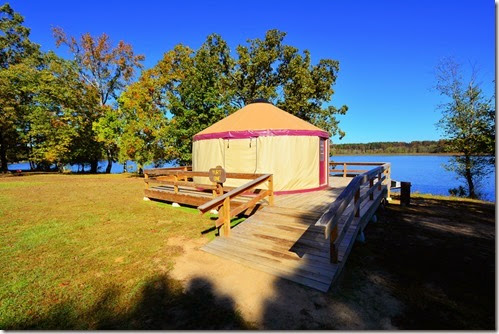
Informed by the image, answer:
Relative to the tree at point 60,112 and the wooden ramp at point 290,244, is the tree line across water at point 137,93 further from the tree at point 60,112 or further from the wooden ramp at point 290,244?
the wooden ramp at point 290,244

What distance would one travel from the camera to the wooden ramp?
13.7 ft

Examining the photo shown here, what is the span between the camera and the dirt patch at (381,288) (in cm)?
315

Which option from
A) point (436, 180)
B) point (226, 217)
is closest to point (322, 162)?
point (226, 217)

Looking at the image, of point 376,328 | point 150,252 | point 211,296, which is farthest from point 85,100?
point 376,328

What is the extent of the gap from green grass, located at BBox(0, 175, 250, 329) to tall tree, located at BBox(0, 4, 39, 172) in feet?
61.8

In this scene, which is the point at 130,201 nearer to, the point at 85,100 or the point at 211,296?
the point at 211,296

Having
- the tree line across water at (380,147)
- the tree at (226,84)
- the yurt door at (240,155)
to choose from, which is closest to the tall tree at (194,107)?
the tree at (226,84)

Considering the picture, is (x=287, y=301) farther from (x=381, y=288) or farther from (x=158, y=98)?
(x=158, y=98)

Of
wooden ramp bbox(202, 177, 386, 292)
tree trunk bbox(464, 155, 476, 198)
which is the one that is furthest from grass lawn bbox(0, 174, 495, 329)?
tree trunk bbox(464, 155, 476, 198)

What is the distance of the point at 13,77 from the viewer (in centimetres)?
2280

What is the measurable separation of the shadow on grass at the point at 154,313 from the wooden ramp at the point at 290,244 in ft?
3.96

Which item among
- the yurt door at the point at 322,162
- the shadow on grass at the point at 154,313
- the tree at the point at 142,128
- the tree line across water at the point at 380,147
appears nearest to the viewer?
the shadow on grass at the point at 154,313

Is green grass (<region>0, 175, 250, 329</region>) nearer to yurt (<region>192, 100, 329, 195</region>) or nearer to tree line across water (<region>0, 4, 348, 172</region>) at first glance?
yurt (<region>192, 100, 329, 195</region>)

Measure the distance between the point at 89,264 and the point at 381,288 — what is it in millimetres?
5107
